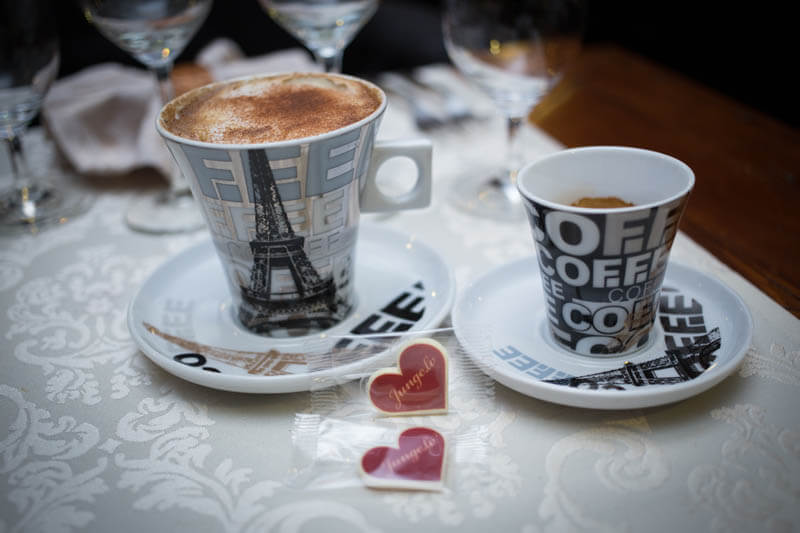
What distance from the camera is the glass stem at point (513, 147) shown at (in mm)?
772

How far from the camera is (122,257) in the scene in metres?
0.68

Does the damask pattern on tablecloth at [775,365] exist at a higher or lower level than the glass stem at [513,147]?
higher

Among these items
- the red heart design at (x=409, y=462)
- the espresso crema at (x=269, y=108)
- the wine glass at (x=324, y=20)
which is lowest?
the red heart design at (x=409, y=462)

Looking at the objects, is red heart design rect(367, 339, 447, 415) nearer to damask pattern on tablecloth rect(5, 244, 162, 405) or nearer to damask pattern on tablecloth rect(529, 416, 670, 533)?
damask pattern on tablecloth rect(529, 416, 670, 533)

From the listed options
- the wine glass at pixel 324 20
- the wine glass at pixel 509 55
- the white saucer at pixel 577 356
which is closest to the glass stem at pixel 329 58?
the wine glass at pixel 324 20

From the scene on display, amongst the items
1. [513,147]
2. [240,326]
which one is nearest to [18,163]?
[240,326]

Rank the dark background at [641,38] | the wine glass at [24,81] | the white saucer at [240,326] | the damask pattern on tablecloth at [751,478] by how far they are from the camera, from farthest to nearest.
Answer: the dark background at [641,38], the wine glass at [24,81], the white saucer at [240,326], the damask pattern on tablecloth at [751,478]

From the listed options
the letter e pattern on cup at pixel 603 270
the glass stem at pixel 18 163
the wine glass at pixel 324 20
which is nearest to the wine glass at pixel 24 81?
the glass stem at pixel 18 163

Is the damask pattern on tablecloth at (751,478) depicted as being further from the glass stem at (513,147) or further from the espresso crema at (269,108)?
the glass stem at (513,147)

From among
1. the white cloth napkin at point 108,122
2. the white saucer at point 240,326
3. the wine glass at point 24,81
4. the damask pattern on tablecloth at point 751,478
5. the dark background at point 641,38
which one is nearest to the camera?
the damask pattern on tablecloth at point 751,478

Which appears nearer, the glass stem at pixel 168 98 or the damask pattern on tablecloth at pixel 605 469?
the damask pattern on tablecloth at pixel 605 469

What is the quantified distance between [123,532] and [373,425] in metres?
0.15

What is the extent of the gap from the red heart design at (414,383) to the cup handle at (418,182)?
0.15 metres

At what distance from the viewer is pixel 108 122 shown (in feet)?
2.86
